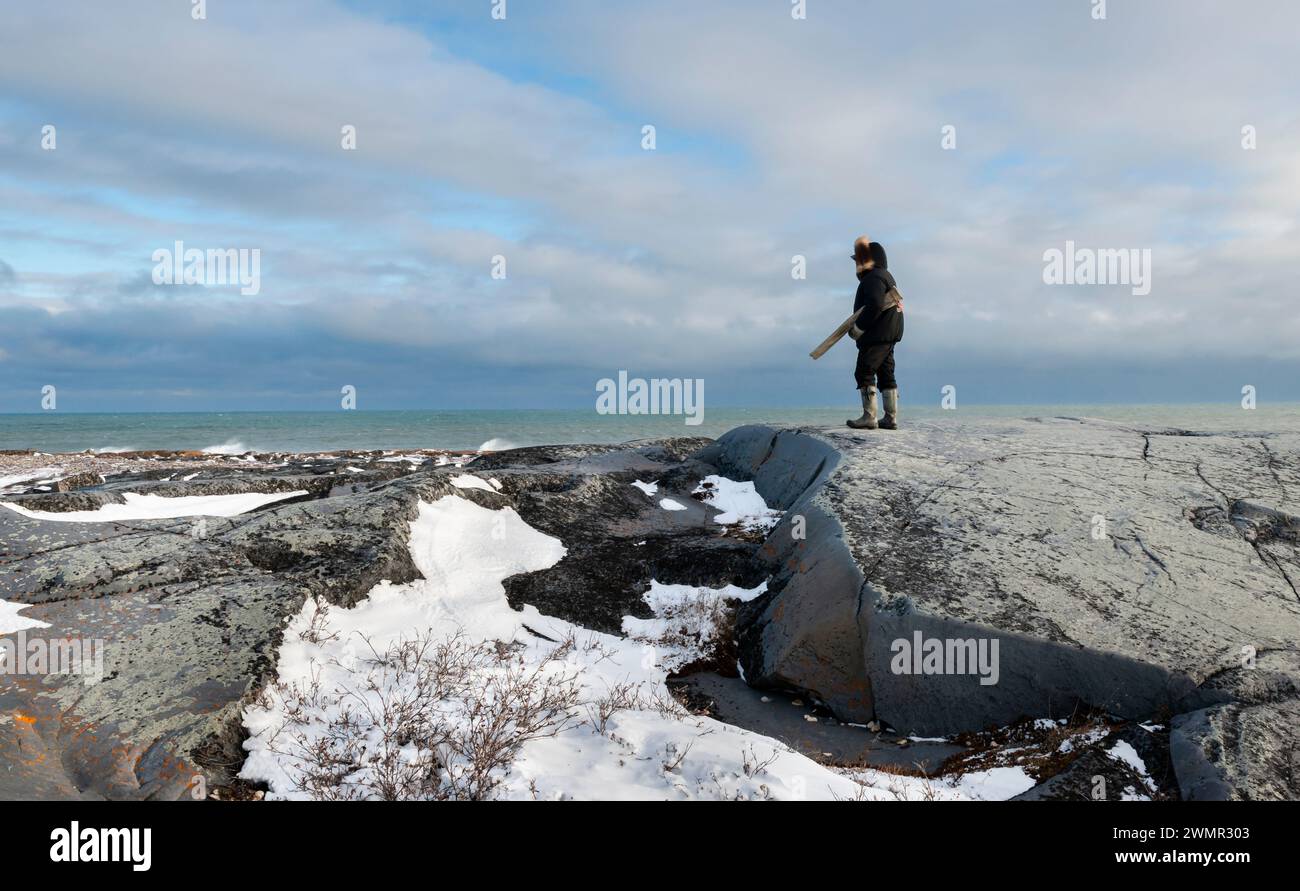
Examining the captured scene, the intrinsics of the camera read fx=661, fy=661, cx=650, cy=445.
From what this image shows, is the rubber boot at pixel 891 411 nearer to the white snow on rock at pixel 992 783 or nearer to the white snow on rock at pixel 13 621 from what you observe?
the white snow on rock at pixel 992 783

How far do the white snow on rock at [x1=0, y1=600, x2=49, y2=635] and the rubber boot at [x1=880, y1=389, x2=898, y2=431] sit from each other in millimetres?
10219

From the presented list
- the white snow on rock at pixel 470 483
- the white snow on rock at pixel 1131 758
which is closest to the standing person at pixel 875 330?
the white snow on rock at pixel 470 483

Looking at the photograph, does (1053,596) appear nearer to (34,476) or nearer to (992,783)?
(992,783)

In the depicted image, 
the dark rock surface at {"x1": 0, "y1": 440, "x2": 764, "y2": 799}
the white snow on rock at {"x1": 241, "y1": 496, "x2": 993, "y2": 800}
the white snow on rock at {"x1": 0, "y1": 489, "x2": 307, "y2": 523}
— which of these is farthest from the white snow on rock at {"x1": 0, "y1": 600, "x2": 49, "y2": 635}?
the white snow on rock at {"x1": 0, "y1": 489, "x2": 307, "y2": 523}

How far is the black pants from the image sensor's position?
10.4 m

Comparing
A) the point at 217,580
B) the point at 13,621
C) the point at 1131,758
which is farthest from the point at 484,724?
the point at 1131,758

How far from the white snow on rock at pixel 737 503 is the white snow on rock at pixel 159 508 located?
628 cm

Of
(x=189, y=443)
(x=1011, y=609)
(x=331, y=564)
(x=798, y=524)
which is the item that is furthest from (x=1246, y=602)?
(x=189, y=443)

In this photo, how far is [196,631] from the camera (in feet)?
16.5

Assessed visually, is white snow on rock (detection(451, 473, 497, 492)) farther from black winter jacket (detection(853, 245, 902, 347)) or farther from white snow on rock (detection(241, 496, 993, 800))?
black winter jacket (detection(853, 245, 902, 347))

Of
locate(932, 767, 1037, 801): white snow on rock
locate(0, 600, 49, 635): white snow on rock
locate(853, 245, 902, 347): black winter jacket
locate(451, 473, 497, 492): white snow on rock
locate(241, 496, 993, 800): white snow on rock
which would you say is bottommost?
locate(932, 767, 1037, 801): white snow on rock

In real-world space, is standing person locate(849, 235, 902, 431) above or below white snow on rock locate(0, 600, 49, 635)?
above

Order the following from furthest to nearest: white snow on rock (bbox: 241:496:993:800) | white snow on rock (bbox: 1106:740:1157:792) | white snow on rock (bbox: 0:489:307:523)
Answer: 1. white snow on rock (bbox: 0:489:307:523)
2. white snow on rock (bbox: 1106:740:1157:792)
3. white snow on rock (bbox: 241:496:993:800)

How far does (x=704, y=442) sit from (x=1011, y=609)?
1027cm
